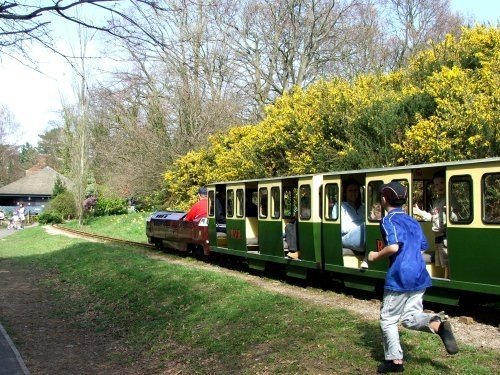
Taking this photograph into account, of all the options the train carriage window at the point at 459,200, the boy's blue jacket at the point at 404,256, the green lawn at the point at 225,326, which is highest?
the train carriage window at the point at 459,200

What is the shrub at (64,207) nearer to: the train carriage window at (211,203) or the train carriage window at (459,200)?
the train carriage window at (211,203)

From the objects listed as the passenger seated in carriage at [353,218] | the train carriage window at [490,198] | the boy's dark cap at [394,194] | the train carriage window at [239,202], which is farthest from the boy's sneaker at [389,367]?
the train carriage window at [239,202]

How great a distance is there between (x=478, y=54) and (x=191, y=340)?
11273 millimetres

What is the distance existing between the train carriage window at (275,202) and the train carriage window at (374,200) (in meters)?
3.22

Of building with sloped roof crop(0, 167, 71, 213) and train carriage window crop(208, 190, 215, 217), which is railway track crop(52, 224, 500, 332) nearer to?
train carriage window crop(208, 190, 215, 217)

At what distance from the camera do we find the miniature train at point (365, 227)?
816 centimetres

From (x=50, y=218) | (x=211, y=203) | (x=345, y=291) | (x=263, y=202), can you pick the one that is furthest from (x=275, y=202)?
(x=50, y=218)

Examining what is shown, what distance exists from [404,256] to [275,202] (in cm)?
743

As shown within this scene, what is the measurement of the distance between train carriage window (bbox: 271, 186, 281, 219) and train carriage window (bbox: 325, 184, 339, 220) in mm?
1866

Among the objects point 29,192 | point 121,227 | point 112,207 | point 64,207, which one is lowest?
point 121,227

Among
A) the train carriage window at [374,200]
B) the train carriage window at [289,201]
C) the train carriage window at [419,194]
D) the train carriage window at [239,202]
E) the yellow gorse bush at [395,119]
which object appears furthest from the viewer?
the train carriage window at [239,202]

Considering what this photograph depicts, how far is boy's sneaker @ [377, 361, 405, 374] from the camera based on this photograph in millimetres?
6004

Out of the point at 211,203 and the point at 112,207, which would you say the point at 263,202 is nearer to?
the point at 211,203

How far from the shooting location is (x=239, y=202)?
50.2ft
